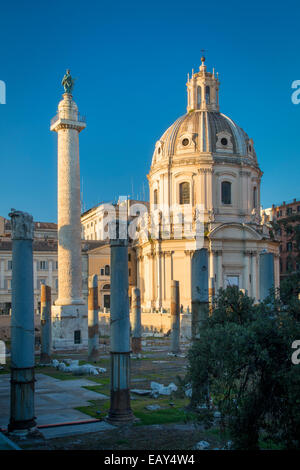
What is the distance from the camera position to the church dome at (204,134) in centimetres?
5259

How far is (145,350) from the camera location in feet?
109

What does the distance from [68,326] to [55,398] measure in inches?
594

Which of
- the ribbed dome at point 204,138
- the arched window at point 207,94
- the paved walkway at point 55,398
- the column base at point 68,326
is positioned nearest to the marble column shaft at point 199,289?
the paved walkway at point 55,398

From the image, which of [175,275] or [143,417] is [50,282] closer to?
[175,275]

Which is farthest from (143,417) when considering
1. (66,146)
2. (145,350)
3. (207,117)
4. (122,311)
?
(207,117)

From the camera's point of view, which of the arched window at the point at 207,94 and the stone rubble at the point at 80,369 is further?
the arched window at the point at 207,94

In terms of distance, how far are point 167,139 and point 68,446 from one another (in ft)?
148

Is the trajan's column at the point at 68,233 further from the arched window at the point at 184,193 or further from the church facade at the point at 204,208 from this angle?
the arched window at the point at 184,193

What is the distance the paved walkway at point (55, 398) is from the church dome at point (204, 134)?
34432mm

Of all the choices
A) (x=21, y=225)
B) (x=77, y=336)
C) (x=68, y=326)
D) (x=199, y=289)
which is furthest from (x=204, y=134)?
(x=21, y=225)

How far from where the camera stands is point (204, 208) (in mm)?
51500

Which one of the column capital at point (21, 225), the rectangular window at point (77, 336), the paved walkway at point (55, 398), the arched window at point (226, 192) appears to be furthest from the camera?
the arched window at point (226, 192)

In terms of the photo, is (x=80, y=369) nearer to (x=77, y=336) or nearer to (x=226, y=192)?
(x=77, y=336)
